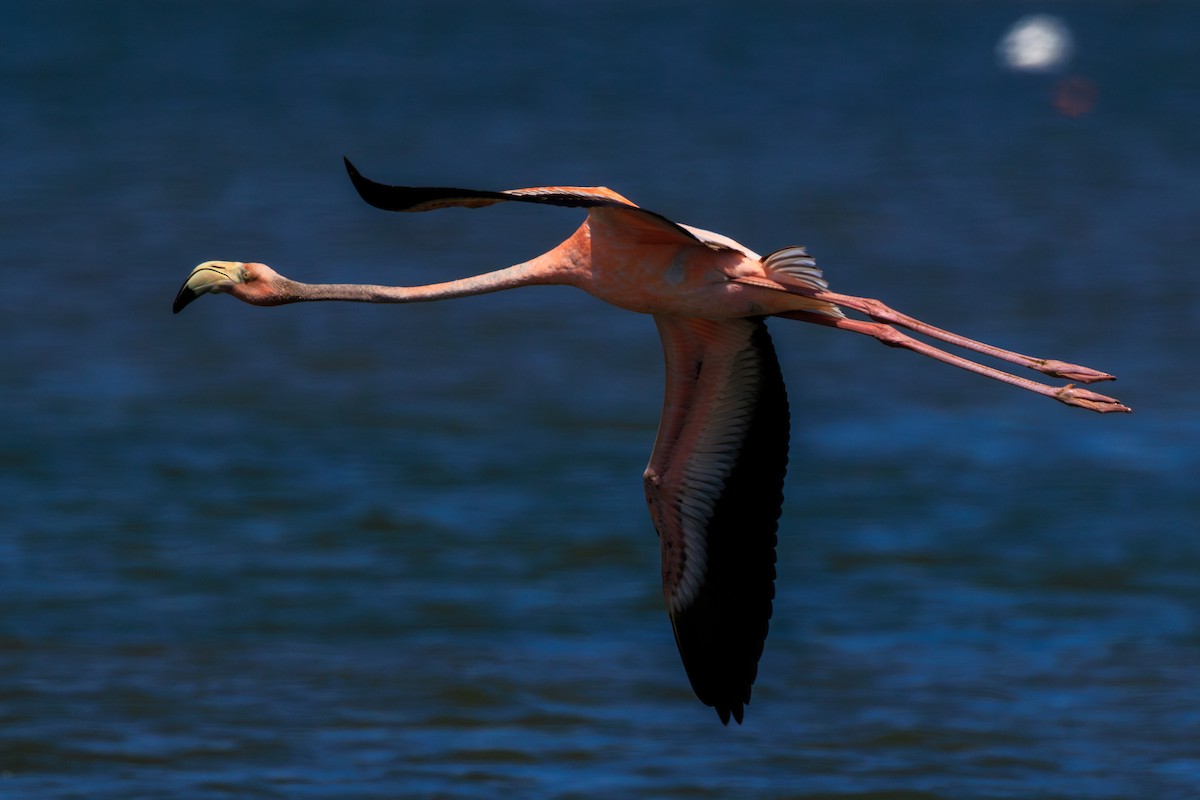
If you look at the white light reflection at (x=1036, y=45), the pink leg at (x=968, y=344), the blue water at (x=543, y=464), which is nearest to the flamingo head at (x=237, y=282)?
the pink leg at (x=968, y=344)

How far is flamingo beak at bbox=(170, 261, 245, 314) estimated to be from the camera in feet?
35.0

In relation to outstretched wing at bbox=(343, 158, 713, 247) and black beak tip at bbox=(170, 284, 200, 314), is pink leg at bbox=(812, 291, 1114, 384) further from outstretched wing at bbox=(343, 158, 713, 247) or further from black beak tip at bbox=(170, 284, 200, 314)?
black beak tip at bbox=(170, 284, 200, 314)

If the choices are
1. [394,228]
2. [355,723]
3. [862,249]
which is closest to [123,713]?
[355,723]

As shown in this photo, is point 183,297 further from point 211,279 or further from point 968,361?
point 968,361

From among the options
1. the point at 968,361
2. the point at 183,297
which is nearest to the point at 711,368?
the point at 968,361

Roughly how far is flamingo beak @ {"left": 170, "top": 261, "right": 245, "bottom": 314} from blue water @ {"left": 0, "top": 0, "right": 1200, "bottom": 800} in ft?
10.9

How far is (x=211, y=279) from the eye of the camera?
1072 cm

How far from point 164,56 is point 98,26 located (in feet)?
8.33

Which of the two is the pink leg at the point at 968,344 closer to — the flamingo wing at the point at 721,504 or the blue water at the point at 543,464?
the flamingo wing at the point at 721,504

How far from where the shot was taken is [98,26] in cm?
3691

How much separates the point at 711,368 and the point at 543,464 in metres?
6.56

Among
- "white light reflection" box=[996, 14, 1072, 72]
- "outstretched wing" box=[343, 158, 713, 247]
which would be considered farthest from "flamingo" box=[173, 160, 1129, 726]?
"white light reflection" box=[996, 14, 1072, 72]

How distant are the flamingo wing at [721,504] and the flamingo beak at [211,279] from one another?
7.02ft

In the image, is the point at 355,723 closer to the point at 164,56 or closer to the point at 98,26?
the point at 164,56
